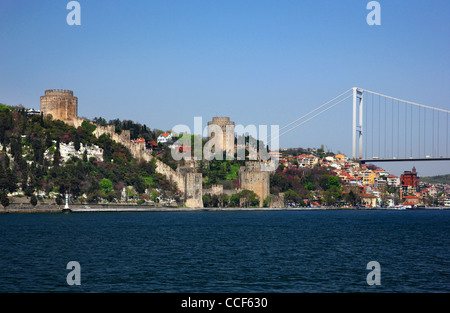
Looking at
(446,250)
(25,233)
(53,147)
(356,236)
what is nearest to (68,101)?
(53,147)

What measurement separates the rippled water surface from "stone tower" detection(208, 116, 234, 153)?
1890 inches

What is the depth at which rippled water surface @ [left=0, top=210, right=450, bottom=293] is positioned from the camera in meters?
13.7

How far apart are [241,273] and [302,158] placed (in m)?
87.6

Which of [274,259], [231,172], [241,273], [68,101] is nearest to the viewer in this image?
[241,273]

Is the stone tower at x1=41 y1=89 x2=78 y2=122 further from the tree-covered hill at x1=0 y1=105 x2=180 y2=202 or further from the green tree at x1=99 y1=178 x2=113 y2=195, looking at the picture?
the green tree at x1=99 y1=178 x2=113 y2=195

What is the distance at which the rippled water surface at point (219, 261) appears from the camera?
13742 mm

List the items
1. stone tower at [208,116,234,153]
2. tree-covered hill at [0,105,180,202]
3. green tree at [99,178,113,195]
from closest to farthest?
tree-covered hill at [0,105,180,202] < green tree at [99,178,113,195] < stone tower at [208,116,234,153]

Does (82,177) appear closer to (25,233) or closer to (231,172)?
(231,172)

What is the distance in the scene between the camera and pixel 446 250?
21.5 metres

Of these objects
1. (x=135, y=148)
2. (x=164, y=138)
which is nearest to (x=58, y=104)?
(x=135, y=148)

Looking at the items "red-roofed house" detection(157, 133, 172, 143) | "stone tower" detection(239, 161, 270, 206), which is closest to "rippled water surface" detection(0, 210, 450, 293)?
"stone tower" detection(239, 161, 270, 206)

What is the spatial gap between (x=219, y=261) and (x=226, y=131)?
Answer: 5904cm

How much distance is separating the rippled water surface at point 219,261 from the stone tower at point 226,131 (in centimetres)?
4800

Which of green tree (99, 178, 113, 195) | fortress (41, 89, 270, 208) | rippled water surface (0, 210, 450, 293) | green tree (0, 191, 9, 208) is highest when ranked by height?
fortress (41, 89, 270, 208)
